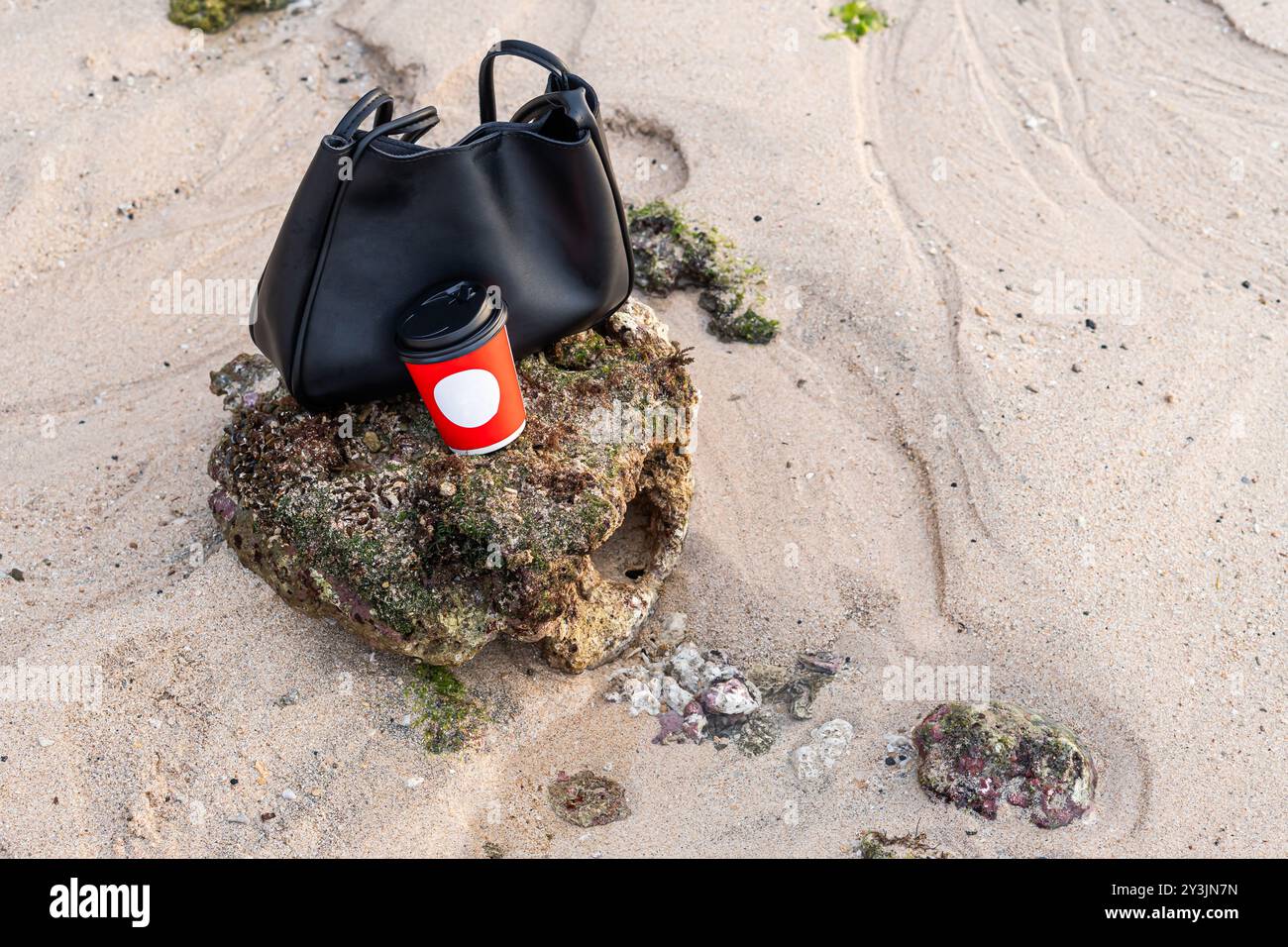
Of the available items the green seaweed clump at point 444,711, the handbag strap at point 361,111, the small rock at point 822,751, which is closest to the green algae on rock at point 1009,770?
the small rock at point 822,751

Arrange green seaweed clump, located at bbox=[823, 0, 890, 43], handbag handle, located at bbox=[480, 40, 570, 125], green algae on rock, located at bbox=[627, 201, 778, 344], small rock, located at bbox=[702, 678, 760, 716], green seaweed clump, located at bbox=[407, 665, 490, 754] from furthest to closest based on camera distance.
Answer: green seaweed clump, located at bbox=[823, 0, 890, 43], green algae on rock, located at bbox=[627, 201, 778, 344], small rock, located at bbox=[702, 678, 760, 716], green seaweed clump, located at bbox=[407, 665, 490, 754], handbag handle, located at bbox=[480, 40, 570, 125]

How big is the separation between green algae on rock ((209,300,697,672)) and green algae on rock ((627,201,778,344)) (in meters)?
1.07

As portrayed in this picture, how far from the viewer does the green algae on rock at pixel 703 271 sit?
14.4ft

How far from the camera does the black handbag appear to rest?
275 cm

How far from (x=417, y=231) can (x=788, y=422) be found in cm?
181

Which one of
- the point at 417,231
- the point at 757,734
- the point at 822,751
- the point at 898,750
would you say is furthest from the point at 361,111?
the point at 898,750

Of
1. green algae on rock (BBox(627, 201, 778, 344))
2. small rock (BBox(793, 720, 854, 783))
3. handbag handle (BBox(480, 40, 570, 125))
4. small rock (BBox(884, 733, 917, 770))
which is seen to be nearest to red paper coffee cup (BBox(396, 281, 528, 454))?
handbag handle (BBox(480, 40, 570, 125))

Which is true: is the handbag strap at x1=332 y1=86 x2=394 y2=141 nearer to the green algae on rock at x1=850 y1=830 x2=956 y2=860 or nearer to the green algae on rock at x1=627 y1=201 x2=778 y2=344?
the green algae on rock at x1=627 y1=201 x2=778 y2=344

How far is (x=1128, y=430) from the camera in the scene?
4031 mm

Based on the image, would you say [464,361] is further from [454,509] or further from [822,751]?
[822,751]

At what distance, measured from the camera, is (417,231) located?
2.83 m

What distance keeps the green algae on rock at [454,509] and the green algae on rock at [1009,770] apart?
1038 millimetres

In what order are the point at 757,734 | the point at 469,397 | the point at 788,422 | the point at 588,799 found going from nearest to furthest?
1. the point at 469,397
2. the point at 588,799
3. the point at 757,734
4. the point at 788,422

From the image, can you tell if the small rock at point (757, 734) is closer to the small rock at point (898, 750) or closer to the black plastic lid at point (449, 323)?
the small rock at point (898, 750)
